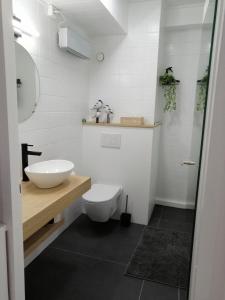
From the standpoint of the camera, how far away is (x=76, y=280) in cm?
183

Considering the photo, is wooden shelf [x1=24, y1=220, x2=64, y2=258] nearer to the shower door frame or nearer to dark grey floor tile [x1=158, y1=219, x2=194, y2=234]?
the shower door frame

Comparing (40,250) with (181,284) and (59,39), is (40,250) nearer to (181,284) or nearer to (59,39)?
(181,284)

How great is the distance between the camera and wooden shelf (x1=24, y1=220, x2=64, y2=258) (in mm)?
1567

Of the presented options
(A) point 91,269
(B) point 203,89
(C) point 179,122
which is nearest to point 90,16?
(B) point 203,89

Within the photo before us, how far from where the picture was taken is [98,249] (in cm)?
224

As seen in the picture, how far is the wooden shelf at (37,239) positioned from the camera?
1567 mm

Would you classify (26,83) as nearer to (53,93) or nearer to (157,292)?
(53,93)

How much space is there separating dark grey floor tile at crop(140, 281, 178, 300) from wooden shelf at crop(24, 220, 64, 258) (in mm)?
882

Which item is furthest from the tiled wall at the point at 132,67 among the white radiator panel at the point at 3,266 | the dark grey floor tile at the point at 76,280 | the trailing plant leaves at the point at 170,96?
the white radiator panel at the point at 3,266

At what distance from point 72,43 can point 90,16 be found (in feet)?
1.17

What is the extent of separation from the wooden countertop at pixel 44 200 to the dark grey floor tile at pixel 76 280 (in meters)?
0.73

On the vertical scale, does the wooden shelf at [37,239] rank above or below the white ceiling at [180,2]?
below

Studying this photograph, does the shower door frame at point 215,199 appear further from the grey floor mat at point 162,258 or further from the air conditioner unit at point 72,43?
the air conditioner unit at point 72,43

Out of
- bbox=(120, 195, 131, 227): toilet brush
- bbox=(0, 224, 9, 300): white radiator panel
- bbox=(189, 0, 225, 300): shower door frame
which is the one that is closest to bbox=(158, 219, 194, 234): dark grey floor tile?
bbox=(120, 195, 131, 227): toilet brush
